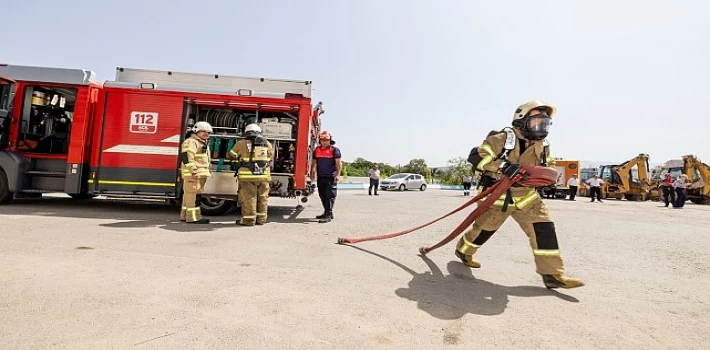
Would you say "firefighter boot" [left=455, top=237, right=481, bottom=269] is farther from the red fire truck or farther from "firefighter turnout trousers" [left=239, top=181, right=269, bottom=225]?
the red fire truck

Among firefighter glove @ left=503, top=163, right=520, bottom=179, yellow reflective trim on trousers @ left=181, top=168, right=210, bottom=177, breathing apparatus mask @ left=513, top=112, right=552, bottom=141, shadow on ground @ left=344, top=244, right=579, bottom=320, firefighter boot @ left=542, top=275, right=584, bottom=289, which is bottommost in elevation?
shadow on ground @ left=344, top=244, right=579, bottom=320

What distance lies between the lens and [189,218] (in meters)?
5.61

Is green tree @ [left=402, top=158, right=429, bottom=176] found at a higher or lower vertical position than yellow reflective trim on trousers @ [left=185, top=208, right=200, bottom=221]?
higher

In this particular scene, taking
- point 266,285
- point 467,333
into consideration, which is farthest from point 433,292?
point 266,285

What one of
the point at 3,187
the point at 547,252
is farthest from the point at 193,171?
the point at 547,252

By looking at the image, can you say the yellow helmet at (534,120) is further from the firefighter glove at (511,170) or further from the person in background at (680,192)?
the person in background at (680,192)

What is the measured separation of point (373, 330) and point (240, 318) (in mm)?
831

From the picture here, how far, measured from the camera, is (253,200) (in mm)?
5793

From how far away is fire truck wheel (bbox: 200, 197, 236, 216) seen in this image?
264 inches

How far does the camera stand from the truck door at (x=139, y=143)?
21.1 ft

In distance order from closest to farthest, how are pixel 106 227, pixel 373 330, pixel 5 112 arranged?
1. pixel 373 330
2. pixel 106 227
3. pixel 5 112

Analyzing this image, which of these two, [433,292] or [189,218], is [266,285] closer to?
[433,292]

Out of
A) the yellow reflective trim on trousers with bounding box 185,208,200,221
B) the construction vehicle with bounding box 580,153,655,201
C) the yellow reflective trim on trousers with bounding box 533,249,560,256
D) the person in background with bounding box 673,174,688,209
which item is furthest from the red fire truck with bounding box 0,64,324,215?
the construction vehicle with bounding box 580,153,655,201

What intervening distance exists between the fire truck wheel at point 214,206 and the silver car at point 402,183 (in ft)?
52.9
